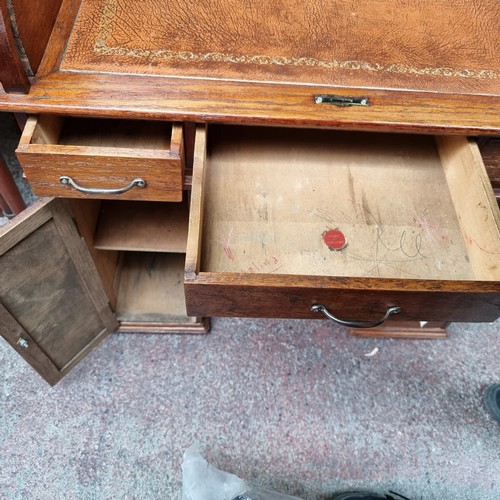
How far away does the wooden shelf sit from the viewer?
3.36 feet

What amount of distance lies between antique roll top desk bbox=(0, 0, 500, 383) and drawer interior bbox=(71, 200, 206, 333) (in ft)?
0.15

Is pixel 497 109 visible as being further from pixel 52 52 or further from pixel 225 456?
pixel 225 456

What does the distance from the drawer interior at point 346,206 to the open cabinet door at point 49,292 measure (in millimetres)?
302

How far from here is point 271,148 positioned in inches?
35.7

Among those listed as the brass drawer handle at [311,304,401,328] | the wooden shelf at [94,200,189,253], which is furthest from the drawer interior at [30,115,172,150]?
the brass drawer handle at [311,304,401,328]

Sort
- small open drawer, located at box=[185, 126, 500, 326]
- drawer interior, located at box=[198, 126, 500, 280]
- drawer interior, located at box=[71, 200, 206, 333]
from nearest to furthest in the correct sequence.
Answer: small open drawer, located at box=[185, 126, 500, 326] → drawer interior, located at box=[198, 126, 500, 280] → drawer interior, located at box=[71, 200, 206, 333]

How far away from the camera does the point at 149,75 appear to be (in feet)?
2.48

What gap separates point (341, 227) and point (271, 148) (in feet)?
0.74

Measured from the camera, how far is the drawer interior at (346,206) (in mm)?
773

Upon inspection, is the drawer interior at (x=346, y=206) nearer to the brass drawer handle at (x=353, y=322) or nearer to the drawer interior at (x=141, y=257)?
the brass drawer handle at (x=353, y=322)

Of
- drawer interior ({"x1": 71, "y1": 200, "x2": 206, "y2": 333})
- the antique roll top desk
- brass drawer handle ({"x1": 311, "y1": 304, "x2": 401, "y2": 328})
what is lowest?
drawer interior ({"x1": 71, "y1": 200, "x2": 206, "y2": 333})

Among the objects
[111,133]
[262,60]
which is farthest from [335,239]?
[111,133]

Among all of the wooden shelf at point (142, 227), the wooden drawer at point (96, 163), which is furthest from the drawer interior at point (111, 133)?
the wooden shelf at point (142, 227)

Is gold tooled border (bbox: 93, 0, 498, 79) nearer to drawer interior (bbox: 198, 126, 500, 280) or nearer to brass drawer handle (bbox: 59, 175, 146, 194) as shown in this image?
drawer interior (bbox: 198, 126, 500, 280)
